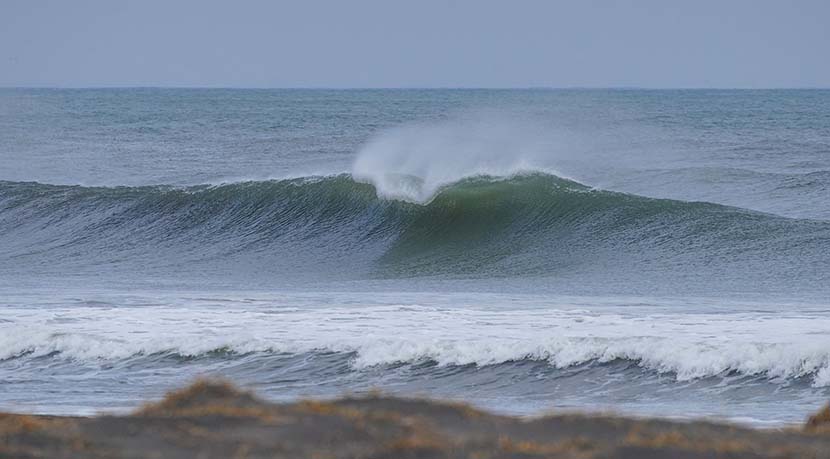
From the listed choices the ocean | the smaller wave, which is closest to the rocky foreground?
the ocean

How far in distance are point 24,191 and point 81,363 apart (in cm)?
1895

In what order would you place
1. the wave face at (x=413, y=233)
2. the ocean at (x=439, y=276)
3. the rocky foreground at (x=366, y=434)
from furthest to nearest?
the wave face at (x=413, y=233)
the ocean at (x=439, y=276)
the rocky foreground at (x=366, y=434)

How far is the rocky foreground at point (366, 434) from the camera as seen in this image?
Result: 16.5 feet

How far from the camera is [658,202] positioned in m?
23.7

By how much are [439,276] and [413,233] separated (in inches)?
170

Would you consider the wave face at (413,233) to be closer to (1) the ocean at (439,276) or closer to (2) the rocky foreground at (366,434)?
(1) the ocean at (439,276)

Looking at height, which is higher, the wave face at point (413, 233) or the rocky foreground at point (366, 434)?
the wave face at point (413, 233)

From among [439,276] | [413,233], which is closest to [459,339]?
[439,276]

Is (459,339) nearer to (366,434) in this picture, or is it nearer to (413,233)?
(366,434)

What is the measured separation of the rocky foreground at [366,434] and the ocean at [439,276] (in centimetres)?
415

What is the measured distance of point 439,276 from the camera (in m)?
19.3

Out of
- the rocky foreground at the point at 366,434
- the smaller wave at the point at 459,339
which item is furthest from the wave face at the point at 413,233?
the rocky foreground at the point at 366,434

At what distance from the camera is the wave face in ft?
63.7

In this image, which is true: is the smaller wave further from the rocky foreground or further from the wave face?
the rocky foreground
